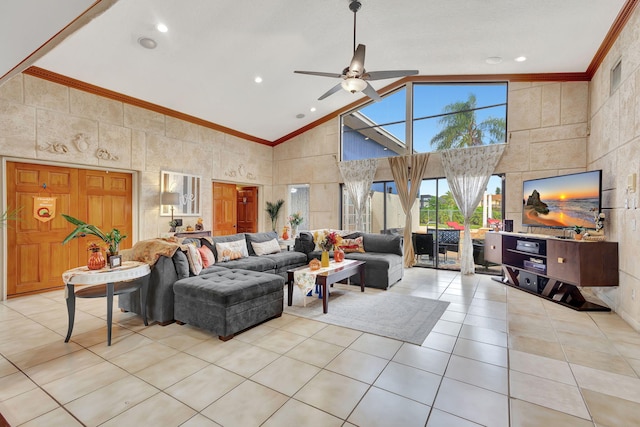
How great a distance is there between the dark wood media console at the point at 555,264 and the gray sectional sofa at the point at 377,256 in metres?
1.83

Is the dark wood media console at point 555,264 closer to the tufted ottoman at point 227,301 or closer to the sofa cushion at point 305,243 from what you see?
the sofa cushion at point 305,243

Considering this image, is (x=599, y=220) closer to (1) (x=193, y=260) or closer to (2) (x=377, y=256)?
(2) (x=377, y=256)

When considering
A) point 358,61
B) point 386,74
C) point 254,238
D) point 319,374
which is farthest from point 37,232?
point 386,74

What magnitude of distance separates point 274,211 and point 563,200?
6.51m

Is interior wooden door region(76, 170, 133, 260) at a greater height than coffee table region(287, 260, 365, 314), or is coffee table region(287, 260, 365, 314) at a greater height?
interior wooden door region(76, 170, 133, 260)

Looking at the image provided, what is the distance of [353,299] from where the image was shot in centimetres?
434

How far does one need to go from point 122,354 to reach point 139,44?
13.2 feet

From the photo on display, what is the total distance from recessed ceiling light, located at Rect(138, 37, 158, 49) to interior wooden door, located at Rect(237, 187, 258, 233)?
15.5 ft

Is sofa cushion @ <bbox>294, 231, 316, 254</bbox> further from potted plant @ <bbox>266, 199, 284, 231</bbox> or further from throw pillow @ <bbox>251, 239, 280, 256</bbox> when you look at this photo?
potted plant @ <bbox>266, 199, 284, 231</bbox>

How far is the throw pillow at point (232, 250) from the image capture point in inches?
181

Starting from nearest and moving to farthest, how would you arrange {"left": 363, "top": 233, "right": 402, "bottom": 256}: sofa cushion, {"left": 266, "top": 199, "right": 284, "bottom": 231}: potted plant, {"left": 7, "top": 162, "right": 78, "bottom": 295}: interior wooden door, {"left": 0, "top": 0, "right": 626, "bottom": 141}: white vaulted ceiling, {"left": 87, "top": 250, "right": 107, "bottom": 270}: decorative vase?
{"left": 87, "top": 250, "right": 107, "bottom": 270}: decorative vase, {"left": 0, "top": 0, "right": 626, "bottom": 141}: white vaulted ceiling, {"left": 7, "top": 162, "right": 78, "bottom": 295}: interior wooden door, {"left": 363, "top": 233, "right": 402, "bottom": 256}: sofa cushion, {"left": 266, "top": 199, "right": 284, "bottom": 231}: potted plant

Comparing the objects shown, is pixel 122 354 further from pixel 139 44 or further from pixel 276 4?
pixel 276 4

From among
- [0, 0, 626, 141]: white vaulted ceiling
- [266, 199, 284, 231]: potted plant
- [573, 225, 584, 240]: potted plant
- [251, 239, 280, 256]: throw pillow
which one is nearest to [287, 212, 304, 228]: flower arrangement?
[266, 199, 284, 231]: potted plant

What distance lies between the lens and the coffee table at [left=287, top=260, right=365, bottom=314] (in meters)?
3.73
